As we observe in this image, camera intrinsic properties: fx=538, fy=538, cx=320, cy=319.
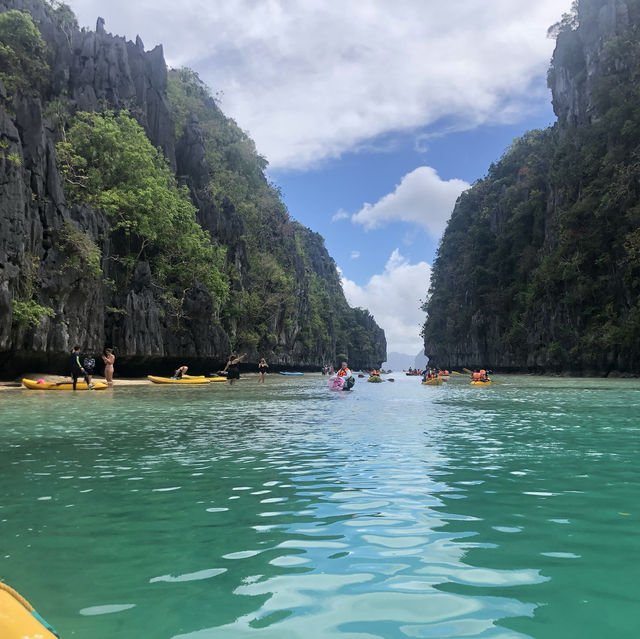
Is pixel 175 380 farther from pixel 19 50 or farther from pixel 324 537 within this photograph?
pixel 324 537

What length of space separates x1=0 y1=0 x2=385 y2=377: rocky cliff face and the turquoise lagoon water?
19772mm

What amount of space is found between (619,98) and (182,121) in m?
43.2

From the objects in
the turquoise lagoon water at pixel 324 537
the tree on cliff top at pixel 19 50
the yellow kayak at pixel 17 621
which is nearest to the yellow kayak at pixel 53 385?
the turquoise lagoon water at pixel 324 537

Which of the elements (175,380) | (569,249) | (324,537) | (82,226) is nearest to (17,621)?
(324,537)

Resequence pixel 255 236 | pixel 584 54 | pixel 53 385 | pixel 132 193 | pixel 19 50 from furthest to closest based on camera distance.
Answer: pixel 255 236, pixel 584 54, pixel 132 193, pixel 19 50, pixel 53 385

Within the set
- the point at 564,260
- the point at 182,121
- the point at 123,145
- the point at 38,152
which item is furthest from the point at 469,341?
the point at 38,152

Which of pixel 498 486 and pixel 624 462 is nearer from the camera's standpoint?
pixel 498 486

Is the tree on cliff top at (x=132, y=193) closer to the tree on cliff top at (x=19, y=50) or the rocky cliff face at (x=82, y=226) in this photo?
the rocky cliff face at (x=82, y=226)

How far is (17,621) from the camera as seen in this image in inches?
82.7

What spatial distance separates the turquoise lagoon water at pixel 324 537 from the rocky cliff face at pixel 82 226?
64.9 ft

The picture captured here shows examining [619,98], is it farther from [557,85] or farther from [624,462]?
Answer: [624,462]

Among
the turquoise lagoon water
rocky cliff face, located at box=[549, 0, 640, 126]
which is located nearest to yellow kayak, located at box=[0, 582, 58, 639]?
the turquoise lagoon water

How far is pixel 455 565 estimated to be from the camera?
11.9 ft

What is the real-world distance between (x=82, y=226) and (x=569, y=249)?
41.9m
